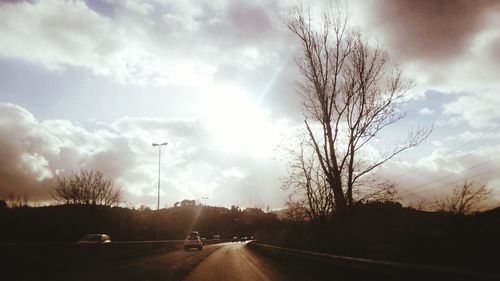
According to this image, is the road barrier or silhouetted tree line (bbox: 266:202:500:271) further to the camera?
silhouetted tree line (bbox: 266:202:500:271)

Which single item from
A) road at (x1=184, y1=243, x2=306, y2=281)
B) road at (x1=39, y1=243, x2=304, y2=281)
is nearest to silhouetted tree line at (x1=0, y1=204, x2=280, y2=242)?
road at (x1=39, y1=243, x2=304, y2=281)

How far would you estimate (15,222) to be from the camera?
54.6 meters

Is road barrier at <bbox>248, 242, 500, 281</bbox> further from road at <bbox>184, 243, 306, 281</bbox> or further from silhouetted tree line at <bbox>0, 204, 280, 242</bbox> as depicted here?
silhouetted tree line at <bbox>0, 204, 280, 242</bbox>

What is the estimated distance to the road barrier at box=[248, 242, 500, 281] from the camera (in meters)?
7.35

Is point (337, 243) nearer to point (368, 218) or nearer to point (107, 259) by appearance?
point (368, 218)

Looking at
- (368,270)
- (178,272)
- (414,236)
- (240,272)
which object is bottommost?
(240,272)

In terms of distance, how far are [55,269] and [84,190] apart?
57963 mm

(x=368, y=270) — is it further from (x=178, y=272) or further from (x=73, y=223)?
(x=73, y=223)

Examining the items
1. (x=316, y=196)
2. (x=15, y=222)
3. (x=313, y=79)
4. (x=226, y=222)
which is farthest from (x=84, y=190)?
(x=226, y=222)

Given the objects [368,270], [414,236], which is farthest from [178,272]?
[414,236]

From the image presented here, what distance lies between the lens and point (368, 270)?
1096 centimetres

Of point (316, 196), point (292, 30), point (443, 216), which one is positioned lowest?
point (443, 216)

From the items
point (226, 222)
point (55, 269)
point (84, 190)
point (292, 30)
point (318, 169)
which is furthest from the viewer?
point (226, 222)

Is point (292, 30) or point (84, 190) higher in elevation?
point (292, 30)
